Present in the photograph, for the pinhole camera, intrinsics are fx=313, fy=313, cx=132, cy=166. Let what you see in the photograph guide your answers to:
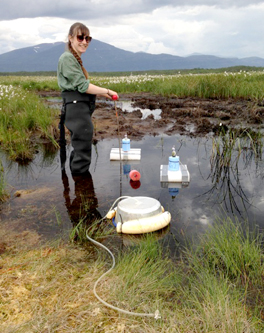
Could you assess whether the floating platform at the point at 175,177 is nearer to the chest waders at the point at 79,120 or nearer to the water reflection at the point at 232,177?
the water reflection at the point at 232,177

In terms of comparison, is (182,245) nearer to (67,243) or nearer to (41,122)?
(67,243)

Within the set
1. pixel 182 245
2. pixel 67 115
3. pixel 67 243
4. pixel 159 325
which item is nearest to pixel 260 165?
pixel 182 245

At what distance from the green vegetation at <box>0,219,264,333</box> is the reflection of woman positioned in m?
0.80

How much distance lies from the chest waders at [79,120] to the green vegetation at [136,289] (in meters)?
2.42

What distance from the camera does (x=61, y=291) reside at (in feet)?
9.12

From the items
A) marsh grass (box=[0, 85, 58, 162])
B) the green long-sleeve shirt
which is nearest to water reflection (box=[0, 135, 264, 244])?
marsh grass (box=[0, 85, 58, 162])

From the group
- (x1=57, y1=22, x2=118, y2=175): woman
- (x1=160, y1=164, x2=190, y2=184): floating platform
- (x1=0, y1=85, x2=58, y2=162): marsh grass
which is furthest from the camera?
(x1=0, y1=85, x2=58, y2=162): marsh grass

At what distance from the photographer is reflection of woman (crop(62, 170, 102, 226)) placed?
14.2 ft

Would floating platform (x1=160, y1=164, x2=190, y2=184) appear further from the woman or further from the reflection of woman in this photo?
the woman

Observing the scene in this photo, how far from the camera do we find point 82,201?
15.7 feet

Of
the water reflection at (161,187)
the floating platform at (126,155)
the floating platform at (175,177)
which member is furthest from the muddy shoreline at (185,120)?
the floating platform at (175,177)

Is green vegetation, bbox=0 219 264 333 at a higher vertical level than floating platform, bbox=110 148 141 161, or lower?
lower

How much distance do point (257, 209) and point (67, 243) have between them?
265 cm

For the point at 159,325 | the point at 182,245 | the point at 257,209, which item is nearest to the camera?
the point at 159,325
